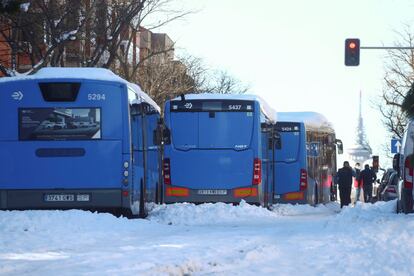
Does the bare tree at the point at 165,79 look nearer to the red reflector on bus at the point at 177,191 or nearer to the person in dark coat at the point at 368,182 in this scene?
the person in dark coat at the point at 368,182

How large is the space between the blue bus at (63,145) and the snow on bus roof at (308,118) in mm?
13169

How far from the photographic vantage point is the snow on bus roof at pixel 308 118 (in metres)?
30.6

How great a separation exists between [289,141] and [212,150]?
8.40 metres

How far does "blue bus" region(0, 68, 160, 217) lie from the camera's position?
57.6 ft

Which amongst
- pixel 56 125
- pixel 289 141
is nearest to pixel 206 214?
pixel 56 125

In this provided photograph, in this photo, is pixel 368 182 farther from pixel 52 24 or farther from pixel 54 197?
pixel 54 197

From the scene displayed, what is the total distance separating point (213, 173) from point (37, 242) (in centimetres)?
929

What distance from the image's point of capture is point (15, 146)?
57.7 ft

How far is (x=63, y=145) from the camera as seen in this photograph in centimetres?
1761

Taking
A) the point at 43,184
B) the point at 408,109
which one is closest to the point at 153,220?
the point at 43,184

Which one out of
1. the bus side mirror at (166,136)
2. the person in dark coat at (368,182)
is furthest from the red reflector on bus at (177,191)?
the person in dark coat at (368,182)

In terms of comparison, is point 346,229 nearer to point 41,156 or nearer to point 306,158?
point 41,156

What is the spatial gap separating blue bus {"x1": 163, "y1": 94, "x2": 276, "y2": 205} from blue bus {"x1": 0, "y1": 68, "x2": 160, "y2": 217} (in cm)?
409

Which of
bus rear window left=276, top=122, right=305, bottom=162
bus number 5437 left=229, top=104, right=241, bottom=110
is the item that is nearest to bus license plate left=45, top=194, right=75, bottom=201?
bus number 5437 left=229, top=104, right=241, bottom=110
